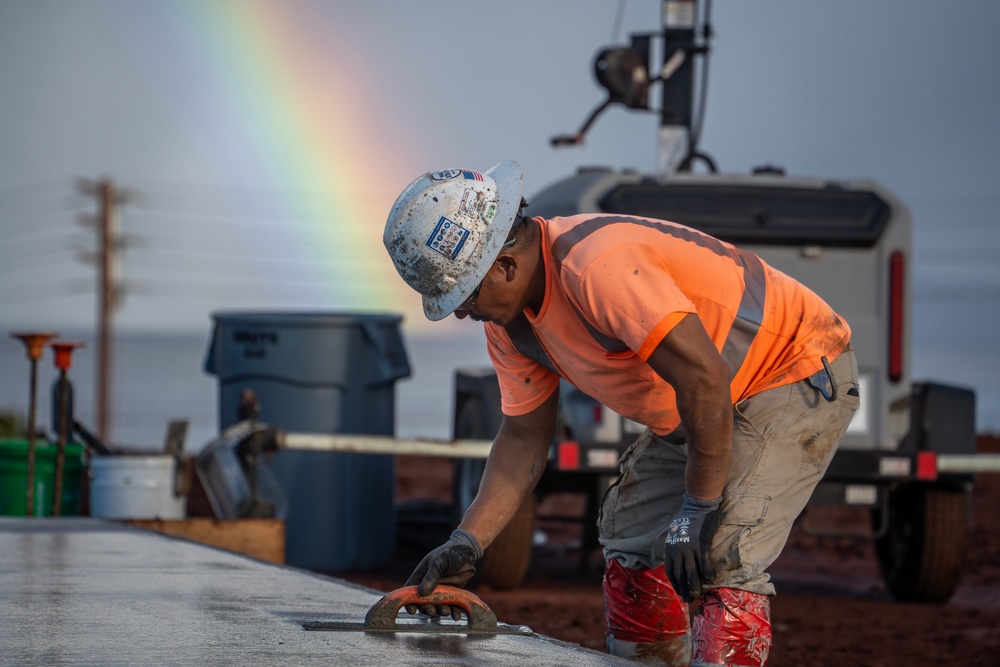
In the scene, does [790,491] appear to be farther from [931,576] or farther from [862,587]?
[862,587]

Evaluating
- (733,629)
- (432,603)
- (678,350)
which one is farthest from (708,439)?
(432,603)

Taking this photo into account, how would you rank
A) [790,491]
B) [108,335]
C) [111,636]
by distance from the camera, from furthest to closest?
[108,335]
[790,491]
[111,636]

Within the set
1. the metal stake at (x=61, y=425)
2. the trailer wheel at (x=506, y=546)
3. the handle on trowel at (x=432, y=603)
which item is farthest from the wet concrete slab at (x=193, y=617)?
the trailer wheel at (x=506, y=546)

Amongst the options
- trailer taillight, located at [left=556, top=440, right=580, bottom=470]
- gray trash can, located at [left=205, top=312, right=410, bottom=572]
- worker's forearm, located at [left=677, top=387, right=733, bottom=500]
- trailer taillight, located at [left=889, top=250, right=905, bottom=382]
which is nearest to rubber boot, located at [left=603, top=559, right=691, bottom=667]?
worker's forearm, located at [left=677, top=387, right=733, bottom=500]

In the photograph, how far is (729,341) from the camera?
11.4 feet

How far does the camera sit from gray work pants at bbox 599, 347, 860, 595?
3.37 m

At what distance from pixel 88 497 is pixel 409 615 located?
4.60 metres

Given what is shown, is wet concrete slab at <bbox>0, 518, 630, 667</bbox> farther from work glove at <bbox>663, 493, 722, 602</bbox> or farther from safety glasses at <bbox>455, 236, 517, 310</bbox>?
safety glasses at <bbox>455, 236, 517, 310</bbox>

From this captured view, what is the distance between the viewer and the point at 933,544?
312 inches

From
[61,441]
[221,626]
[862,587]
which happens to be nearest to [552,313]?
[221,626]

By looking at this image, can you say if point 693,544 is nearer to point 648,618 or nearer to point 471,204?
point 648,618

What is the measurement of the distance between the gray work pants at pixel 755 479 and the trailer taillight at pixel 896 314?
13.9 feet

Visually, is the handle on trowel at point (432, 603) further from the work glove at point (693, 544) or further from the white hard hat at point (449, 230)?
the white hard hat at point (449, 230)

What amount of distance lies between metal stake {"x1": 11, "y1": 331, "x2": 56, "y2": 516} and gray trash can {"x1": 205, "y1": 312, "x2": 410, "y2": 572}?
4.99ft
